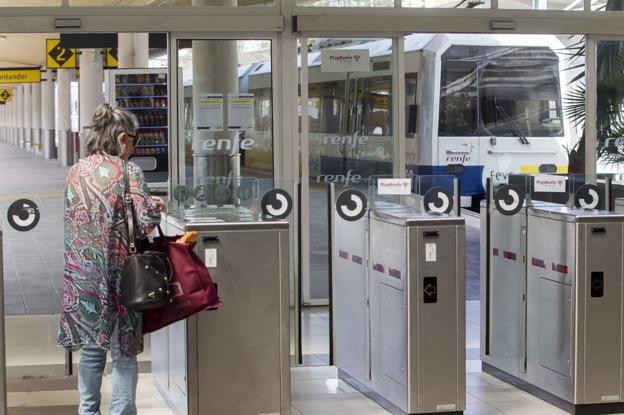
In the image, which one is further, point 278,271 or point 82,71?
point 82,71

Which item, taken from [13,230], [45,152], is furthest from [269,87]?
[45,152]

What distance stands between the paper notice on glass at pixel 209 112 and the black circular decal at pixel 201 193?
2917mm

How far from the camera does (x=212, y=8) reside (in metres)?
8.34

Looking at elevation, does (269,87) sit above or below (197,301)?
above

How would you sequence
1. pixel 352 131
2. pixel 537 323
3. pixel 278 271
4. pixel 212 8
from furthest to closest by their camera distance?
pixel 352 131 → pixel 212 8 → pixel 537 323 → pixel 278 271

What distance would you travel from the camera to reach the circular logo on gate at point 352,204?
5.87 meters

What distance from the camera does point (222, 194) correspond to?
226 inches

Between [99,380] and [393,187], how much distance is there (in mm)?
2009

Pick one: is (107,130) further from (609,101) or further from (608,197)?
(609,101)

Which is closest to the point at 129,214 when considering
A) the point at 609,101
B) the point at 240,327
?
the point at 240,327

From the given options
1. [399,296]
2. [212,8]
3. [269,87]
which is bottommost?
[399,296]

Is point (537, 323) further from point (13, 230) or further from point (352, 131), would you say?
point (352, 131)

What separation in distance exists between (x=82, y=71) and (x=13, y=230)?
20.0m

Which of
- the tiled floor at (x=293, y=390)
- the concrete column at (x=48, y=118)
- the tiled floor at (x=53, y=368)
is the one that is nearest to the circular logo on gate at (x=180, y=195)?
the tiled floor at (x=53, y=368)
